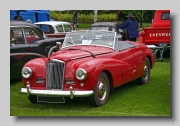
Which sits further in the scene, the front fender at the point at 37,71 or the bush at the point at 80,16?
the bush at the point at 80,16

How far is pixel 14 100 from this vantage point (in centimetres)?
732

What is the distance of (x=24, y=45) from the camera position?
883 centimetres

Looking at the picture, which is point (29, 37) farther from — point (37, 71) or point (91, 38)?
point (37, 71)

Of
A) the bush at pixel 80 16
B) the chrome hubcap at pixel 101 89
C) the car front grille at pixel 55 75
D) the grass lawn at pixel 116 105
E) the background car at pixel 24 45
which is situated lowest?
the grass lawn at pixel 116 105

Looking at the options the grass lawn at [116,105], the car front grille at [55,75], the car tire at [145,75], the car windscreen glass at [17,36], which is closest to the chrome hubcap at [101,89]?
the grass lawn at [116,105]

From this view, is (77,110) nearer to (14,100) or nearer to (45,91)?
(45,91)

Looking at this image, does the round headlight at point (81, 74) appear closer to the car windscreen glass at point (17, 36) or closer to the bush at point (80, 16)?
the bush at point (80, 16)

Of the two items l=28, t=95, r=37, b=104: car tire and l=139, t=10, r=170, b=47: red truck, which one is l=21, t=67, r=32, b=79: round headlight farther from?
l=139, t=10, r=170, b=47: red truck

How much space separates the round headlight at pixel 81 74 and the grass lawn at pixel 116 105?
0.62 meters

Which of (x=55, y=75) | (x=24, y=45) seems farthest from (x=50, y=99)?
(x=24, y=45)

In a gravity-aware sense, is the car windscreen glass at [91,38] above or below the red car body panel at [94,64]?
above

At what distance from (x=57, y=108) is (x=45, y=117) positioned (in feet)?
1.77

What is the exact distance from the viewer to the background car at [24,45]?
8.46 meters

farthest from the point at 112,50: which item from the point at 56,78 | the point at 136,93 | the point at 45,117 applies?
the point at 45,117
